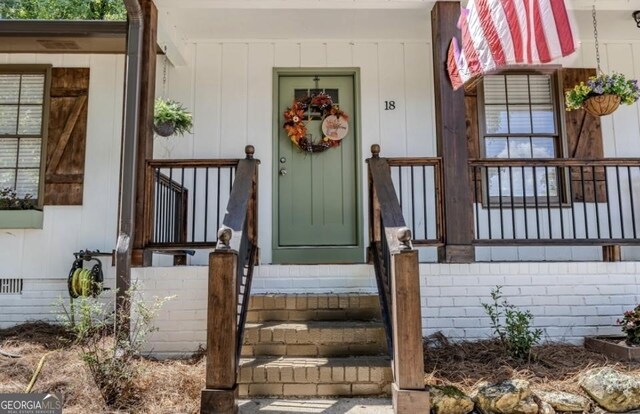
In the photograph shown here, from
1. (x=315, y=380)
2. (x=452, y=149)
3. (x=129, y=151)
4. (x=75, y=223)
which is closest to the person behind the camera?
(x=315, y=380)

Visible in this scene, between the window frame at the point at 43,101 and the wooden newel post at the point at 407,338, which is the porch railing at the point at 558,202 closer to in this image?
Result: the wooden newel post at the point at 407,338

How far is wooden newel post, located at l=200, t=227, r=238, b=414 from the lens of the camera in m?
2.62

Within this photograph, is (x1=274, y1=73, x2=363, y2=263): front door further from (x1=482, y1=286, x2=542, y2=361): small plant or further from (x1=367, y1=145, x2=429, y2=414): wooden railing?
(x1=367, y1=145, x2=429, y2=414): wooden railing

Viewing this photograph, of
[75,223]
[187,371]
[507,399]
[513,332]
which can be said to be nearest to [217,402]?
[187,371]

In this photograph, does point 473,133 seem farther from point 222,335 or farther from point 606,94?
point 222,335

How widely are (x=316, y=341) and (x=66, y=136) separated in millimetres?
3544

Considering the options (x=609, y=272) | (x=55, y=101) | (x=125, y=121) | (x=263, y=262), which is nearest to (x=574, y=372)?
A: (x=609, y=272)

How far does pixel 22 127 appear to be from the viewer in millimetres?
4992

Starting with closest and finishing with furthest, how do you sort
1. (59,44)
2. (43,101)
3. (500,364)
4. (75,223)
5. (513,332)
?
(500,364), (513,332), (59,44), (75,223), (43,101)

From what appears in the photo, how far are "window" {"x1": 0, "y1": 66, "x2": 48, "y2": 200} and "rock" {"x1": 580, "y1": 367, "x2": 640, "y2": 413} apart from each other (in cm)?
517

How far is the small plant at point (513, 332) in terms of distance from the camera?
3.41 metres

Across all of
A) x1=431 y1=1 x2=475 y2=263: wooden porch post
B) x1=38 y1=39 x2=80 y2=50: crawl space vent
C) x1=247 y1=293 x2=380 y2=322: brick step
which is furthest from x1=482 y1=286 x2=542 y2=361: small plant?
x1=38 y1=39 x2=80 y2=50: crawl space vent

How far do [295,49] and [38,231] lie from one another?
3.32 metres

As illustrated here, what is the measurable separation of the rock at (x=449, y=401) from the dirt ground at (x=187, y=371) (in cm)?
17
